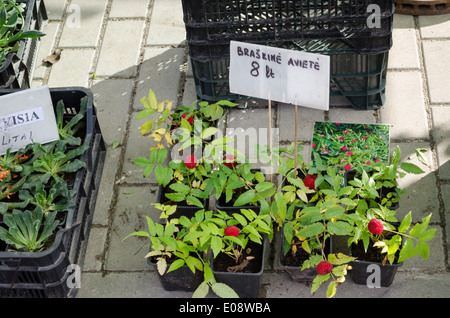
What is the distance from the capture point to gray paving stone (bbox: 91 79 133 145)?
434cm

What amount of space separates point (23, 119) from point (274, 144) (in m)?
1.46

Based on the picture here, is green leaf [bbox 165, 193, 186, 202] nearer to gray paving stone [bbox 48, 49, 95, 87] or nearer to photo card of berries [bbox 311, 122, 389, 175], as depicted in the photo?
photo card of berries [bbox 311, 122, 389, 175]

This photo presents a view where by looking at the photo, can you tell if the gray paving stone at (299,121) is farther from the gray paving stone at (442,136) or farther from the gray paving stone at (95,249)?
the gray paving stone at (95,249)

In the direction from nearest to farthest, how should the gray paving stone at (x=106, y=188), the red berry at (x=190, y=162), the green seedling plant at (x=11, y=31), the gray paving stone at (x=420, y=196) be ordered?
the red berry at (x=190, y=162)
the gray paving stone at (x=420, y=196)
the gray paving stone at (x=106, y=188)
the green seedling plant at (x=11, y=31)

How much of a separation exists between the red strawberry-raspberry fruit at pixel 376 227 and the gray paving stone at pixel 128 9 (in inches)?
104

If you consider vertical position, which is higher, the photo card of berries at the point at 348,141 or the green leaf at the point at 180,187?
the green leaf at the point at 180,187

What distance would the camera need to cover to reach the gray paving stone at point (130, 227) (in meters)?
3.71

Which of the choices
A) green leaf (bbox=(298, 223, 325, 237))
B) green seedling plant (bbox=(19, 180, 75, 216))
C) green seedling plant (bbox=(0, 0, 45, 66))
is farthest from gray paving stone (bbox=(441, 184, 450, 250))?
green seedling plant (bbox=(0, 0, 45, 66))

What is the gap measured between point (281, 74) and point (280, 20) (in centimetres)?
67

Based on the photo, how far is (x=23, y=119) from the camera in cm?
373

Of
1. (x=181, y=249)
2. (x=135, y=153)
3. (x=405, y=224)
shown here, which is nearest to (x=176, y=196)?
(x=181, y=249)

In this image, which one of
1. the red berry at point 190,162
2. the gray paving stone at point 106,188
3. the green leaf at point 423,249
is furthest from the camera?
the gray paving stone at point 106,188

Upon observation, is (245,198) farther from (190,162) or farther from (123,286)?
(123,286)

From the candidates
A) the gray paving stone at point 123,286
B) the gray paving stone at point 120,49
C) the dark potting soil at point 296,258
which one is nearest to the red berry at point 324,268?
the dark potting soil at point 296,258
